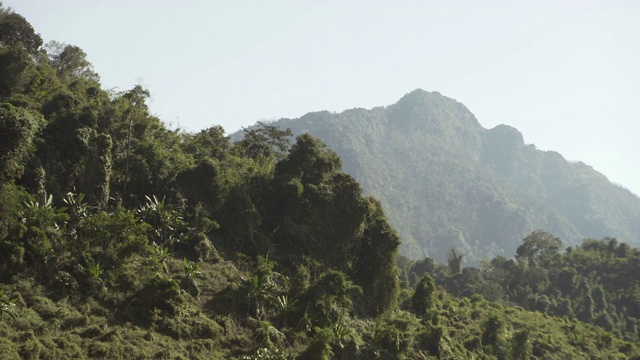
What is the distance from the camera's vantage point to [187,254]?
2664 centimetres

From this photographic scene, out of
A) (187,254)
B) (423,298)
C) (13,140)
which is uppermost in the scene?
(13,140)

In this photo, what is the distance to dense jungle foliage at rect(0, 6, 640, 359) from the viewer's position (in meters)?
19.4

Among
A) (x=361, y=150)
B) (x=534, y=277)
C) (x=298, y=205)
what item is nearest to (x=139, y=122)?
(x=298, y=205)

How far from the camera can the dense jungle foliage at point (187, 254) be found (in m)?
19.4

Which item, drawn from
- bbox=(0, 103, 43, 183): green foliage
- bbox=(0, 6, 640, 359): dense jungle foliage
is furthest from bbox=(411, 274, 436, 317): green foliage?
bbox=(0, 103, 43, 183): green foliage

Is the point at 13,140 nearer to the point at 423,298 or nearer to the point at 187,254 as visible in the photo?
the point at 187,254

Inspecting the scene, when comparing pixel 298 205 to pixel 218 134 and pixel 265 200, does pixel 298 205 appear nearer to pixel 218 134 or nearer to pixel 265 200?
pixel 265 200

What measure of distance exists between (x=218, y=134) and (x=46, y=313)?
88.2 feet

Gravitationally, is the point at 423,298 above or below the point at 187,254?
below

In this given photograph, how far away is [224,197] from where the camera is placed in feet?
100

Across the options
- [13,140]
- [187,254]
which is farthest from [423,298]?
[13,140]

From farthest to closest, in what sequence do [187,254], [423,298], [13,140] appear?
[423,298]
[187,254]
[13,140]

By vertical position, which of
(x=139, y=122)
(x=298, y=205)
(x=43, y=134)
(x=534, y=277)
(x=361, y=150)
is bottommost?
(x=534, y=277)

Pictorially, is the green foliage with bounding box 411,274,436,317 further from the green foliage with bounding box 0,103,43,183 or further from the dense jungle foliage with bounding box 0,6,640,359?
the green foliage with bounding box 0,103,43,183
